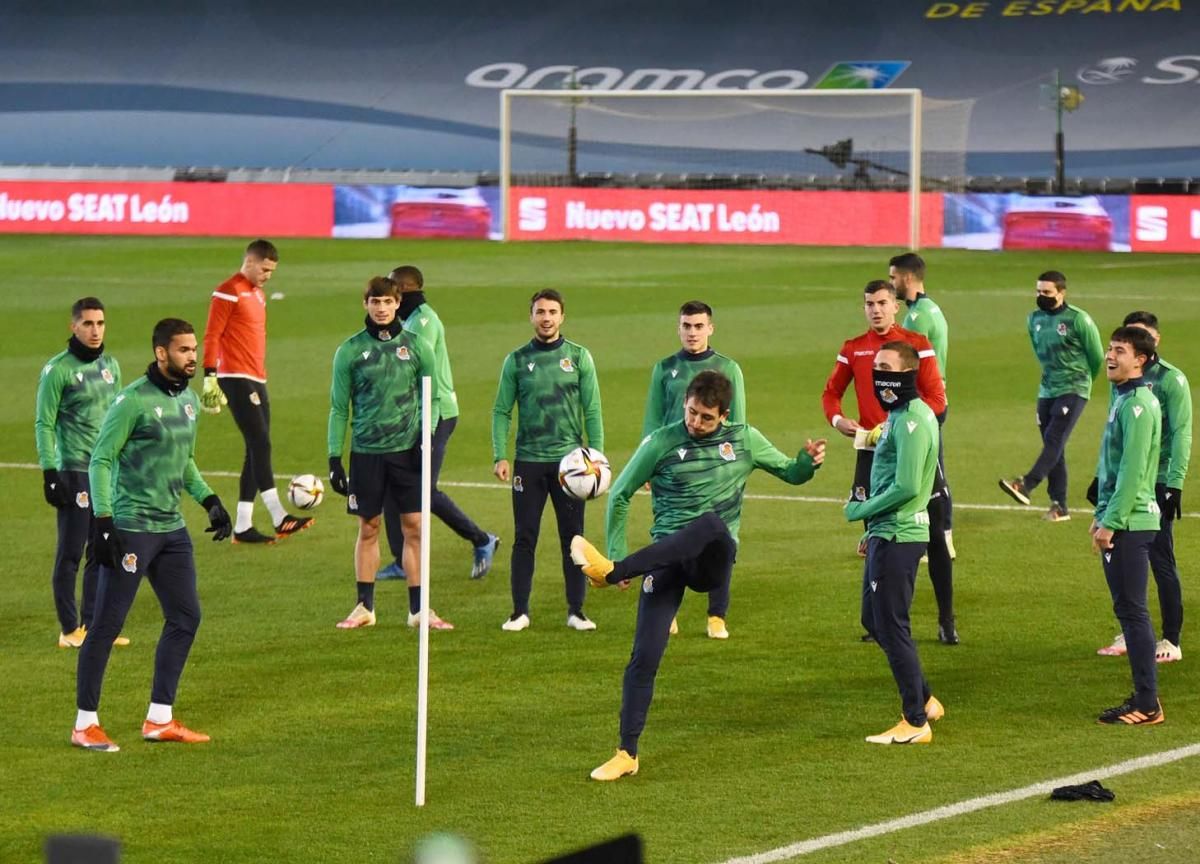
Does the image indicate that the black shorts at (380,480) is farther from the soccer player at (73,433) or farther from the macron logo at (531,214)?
the macron logo at (531,214)

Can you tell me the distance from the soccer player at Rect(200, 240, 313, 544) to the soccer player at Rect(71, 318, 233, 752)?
5.27 m

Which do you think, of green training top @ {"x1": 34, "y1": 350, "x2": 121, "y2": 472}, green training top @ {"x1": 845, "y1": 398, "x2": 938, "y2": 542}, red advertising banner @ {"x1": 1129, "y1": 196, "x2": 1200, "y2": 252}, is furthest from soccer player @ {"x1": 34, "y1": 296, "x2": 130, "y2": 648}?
red advertising banner @ {"x1": 1129, "y1": 196, "x2": 1200, "y2": 252}

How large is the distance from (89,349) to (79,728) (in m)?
2.70

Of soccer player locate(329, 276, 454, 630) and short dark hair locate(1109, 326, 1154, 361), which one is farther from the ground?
short dark hair locate(1109, 326, 1154, 361)

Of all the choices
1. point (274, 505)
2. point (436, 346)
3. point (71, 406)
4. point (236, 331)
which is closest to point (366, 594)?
point (71, 406)

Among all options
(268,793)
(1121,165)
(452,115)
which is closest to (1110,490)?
(268,793)

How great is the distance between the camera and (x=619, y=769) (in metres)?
8.80

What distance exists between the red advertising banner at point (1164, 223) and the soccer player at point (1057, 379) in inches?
992

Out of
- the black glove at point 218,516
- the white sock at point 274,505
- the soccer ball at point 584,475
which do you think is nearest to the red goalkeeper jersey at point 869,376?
the soccer ball at point 584,475

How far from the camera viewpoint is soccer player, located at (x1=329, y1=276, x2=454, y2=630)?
1206 centimetres

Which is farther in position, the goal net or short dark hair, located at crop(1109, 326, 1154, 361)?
the goal net

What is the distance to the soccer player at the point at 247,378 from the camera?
1488 centimetres

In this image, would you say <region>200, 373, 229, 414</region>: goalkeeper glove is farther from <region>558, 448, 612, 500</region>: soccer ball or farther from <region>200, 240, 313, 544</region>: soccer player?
<region>558, 448, 612, 500</region>: soccer ball

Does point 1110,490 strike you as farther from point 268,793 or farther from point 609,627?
point 268,793
